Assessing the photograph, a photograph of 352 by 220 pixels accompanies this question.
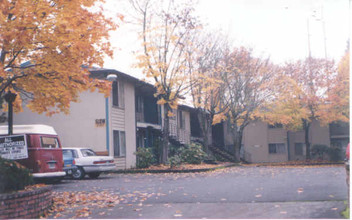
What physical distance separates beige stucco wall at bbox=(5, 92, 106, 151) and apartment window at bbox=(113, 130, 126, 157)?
1042 millimetres

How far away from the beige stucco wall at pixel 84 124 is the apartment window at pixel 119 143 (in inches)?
41.0

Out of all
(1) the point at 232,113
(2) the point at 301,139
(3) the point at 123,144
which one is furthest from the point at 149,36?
(2) the point at 301,139

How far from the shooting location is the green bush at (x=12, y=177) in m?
7.99

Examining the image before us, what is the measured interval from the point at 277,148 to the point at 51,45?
33.8 m

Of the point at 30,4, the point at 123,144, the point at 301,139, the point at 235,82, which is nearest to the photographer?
the point at 30,4

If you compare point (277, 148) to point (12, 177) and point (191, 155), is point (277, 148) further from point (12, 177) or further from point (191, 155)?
point (12, 177)

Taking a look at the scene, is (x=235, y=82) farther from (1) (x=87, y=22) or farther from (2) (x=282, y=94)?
(1) (x=87, y=22)

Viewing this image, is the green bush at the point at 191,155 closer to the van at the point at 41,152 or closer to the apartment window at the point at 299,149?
the van at the point at 41,152

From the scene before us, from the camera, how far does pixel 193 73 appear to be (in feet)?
81.3

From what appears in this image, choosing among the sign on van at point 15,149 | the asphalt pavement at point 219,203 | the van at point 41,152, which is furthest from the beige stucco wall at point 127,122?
the sign on van at point 15,149

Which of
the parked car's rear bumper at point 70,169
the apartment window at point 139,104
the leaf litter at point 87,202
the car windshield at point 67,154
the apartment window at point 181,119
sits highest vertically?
the apartment window at point 139,104

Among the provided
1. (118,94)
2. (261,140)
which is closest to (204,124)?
(118,94)

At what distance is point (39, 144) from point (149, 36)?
10292 millimetres

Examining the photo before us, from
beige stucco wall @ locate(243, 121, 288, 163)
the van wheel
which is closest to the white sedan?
A: the van wheel
